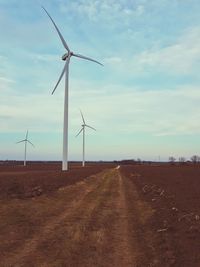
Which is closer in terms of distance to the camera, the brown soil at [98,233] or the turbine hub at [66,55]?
the brown soil at [98,233]

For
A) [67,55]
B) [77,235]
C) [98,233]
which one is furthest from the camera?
[67,55]

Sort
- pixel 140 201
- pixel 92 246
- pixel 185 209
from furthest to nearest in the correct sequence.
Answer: pixel 140 201 < pixel 185 209 < pixel 92 246

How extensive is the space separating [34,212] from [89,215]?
304cm

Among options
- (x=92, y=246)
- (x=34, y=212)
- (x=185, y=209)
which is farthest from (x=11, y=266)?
(x=185, y=209)

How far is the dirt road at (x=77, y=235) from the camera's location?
516 inches

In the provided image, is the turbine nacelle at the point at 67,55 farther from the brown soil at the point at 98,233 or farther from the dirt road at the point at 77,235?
the dirt road at the point at 77,235

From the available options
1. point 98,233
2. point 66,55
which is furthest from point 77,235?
point 66,55

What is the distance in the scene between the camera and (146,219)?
21438 millimetres

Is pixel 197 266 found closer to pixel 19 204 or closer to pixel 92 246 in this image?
pixel 92 246

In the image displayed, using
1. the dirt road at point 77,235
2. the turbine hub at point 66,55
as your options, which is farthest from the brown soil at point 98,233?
the turbine hub at point 66,55

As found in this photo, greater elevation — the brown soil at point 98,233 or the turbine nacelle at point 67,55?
the turbine nacelle at point 67,55

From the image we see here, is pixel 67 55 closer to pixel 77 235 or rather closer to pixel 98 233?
pixel 98 233

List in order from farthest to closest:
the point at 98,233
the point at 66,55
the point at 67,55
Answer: the point at 66,55, the point at 67,55, the point at 98,233

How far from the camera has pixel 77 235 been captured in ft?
55.4
